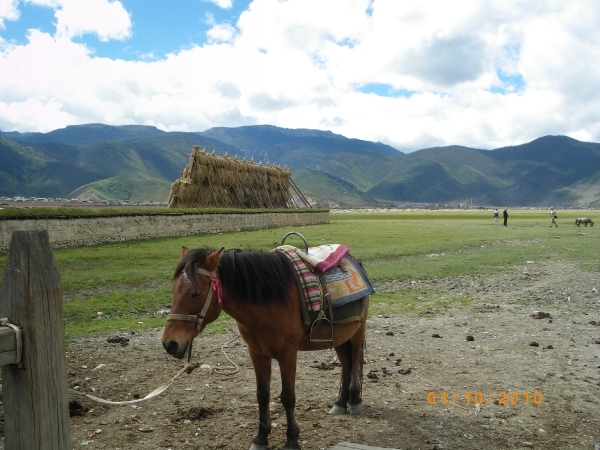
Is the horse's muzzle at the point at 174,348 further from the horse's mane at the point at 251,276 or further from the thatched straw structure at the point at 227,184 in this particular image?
the thatched straw structure at the point at 227,184

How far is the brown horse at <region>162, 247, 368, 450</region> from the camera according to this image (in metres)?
4.05

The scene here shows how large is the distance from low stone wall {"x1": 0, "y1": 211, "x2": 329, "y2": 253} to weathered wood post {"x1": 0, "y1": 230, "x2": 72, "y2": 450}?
39.9ft

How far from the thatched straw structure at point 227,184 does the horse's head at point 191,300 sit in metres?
33.5

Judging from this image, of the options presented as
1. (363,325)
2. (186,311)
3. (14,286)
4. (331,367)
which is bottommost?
(331,367)

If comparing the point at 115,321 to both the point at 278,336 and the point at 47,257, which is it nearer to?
the point at 278,336

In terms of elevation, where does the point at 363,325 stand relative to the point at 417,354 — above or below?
above

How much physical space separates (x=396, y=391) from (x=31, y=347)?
4.91 metres

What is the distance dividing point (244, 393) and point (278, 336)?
6.66 ft

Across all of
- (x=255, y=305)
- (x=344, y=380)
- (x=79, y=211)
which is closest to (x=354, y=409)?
(x=344, y=380)

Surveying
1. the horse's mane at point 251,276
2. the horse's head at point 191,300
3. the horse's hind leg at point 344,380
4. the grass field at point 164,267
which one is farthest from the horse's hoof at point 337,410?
the grass field at point 164,267

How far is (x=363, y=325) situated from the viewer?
5.88 metres

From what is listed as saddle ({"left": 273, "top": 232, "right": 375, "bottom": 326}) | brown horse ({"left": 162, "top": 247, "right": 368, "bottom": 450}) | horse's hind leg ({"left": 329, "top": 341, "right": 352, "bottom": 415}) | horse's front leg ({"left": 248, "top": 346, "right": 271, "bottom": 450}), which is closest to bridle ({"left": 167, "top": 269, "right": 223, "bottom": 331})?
brown horse ({"left": 162, "top": 247, "right": 368, "bottom": 450})

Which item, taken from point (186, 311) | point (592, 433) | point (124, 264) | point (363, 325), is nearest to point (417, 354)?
point (363, 325)
